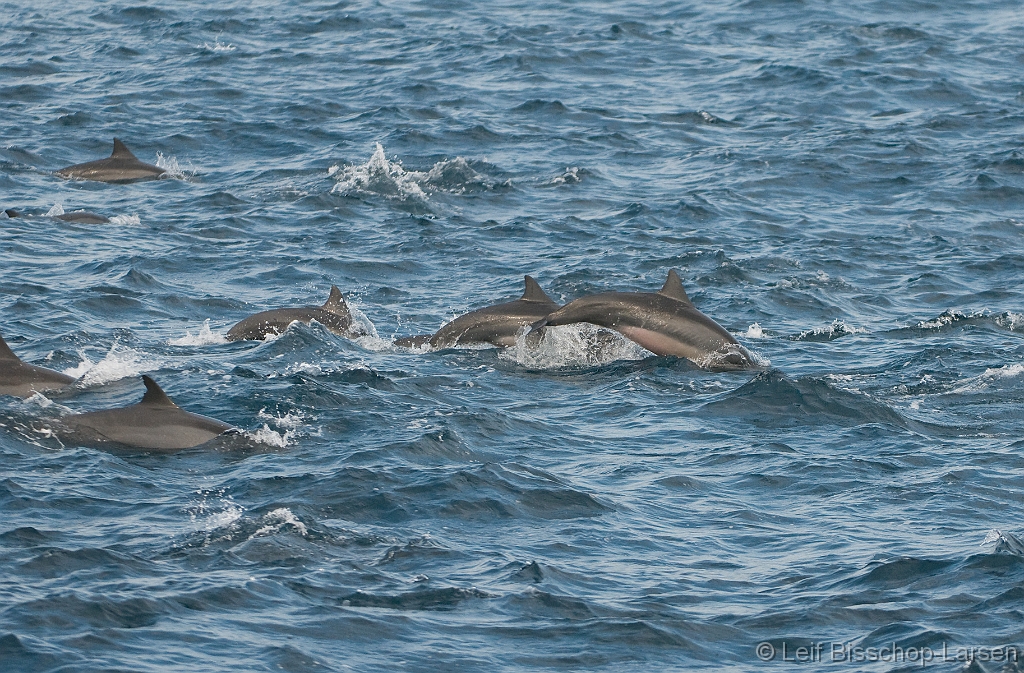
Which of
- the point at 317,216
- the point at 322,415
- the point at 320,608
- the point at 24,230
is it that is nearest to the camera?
the point at 320,608

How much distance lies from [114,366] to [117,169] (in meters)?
11.7

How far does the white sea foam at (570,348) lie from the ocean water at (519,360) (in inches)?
2.1

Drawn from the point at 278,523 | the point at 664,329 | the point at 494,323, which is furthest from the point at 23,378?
the point at 664,329

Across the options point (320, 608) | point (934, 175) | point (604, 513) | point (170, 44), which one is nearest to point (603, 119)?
point (934, 175)

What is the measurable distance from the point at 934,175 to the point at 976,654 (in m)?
20.1

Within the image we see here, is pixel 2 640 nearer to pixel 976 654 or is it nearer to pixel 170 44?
pixel 976 654

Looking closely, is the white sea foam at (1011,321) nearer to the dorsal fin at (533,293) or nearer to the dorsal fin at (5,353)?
the dorsal fin at (533,293)

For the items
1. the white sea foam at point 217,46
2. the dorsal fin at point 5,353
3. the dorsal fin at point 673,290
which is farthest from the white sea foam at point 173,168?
the dorsal fin at point 673,290

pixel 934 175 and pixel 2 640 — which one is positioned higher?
pixel 2 640

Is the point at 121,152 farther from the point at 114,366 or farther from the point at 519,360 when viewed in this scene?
the point at 519,360

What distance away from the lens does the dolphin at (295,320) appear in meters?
20.0

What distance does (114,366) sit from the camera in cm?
1823

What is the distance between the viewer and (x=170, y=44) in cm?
4106

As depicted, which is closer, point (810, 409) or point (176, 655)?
point (176, 655)
